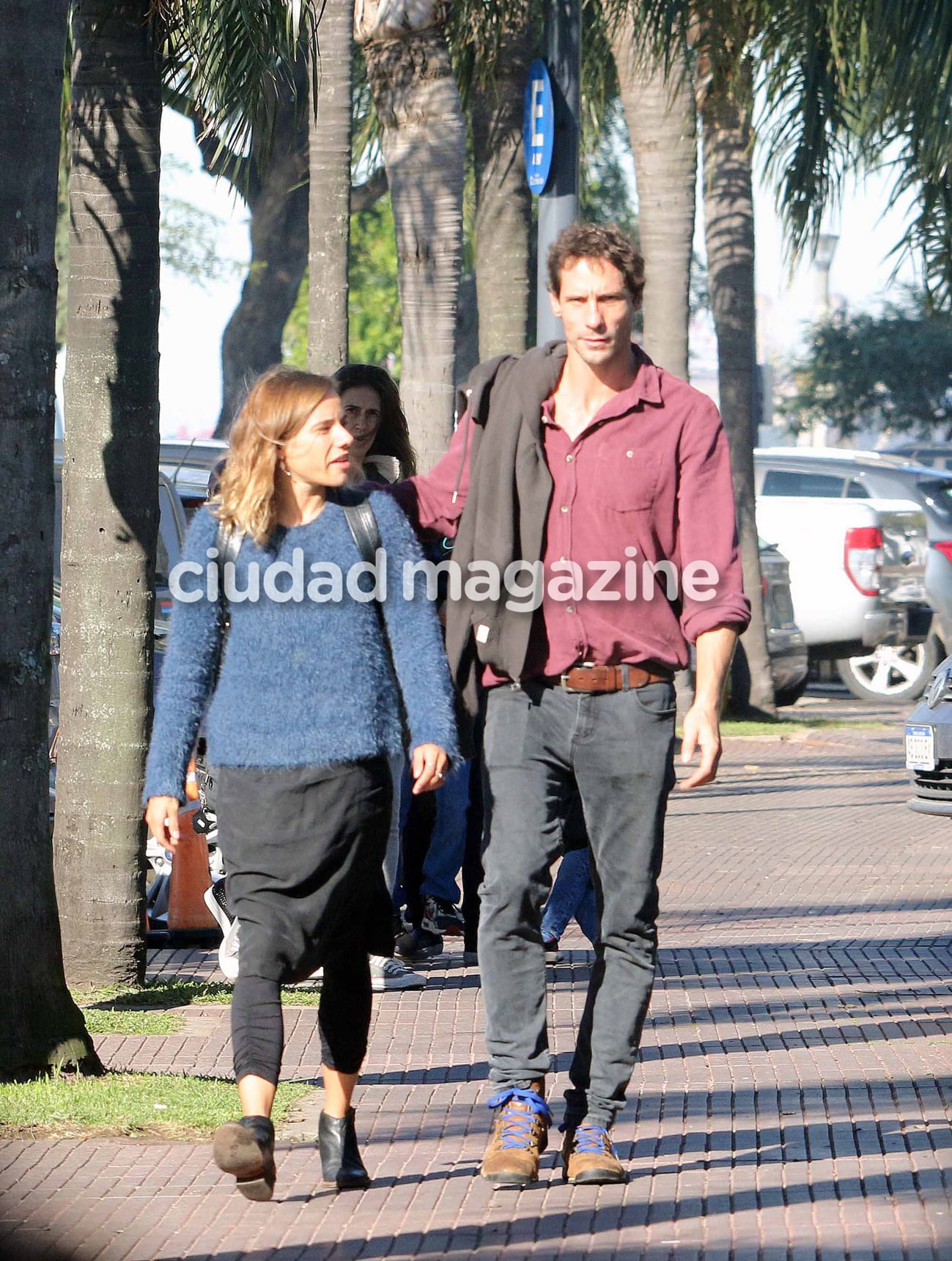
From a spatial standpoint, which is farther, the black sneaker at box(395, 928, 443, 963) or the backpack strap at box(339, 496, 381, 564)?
the black sneaker at box(395, 928, 443, 963)

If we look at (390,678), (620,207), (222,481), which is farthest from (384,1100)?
(620,207)

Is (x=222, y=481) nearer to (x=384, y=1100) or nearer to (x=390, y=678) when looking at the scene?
(x=390, y=678)

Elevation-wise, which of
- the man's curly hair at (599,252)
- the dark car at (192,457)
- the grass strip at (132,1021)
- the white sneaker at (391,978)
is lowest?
the grass strip at (132,1021)

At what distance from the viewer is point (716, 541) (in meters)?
4.29

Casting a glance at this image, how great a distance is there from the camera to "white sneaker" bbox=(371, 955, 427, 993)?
668 centimetres

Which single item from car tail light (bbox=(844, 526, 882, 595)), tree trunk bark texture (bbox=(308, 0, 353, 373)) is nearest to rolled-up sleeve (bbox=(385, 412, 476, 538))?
tree trunk bark texture (bbox=(308, 0, 353, 373))

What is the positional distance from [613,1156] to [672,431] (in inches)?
60.9

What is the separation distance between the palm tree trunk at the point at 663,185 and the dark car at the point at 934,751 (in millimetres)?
6641

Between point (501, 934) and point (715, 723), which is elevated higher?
point (715, 723)

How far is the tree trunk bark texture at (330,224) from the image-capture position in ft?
39.6

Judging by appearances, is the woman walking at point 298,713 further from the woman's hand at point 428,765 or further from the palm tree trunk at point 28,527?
the palm tree trunk at point 28,527

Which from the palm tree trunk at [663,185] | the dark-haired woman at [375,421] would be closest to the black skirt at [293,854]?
the dark-haired woman at [375,421]

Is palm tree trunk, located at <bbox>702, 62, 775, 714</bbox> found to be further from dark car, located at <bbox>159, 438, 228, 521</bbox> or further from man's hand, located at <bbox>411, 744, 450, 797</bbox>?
man's hand, located at <bbox>411, 744, 450, 797</bbox>

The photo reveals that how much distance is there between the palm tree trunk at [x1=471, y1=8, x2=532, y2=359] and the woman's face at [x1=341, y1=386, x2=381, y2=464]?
6516 mm
